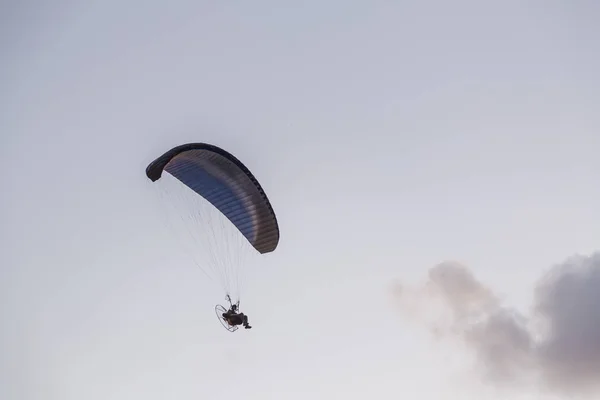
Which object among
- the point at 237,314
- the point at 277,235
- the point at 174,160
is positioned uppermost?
the point at 174,160

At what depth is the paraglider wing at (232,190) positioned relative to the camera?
38875 millimetres

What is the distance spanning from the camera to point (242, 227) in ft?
132

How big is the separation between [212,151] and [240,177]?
2.31m

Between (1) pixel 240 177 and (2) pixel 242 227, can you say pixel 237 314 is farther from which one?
(1) pixel 240 177

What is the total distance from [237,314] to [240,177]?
766 cm

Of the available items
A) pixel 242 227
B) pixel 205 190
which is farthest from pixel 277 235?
pixel 205 190

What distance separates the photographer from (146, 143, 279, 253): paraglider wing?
128 feet

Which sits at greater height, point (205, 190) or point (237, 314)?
point (205, 190)

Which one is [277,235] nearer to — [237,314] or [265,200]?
[265,200]

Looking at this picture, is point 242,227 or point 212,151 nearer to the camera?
point 212,151

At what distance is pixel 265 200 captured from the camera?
3944 centimetres

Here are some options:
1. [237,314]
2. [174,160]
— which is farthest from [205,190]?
[237,314]

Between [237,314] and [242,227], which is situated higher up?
[242,227]

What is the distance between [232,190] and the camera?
39938 mm
